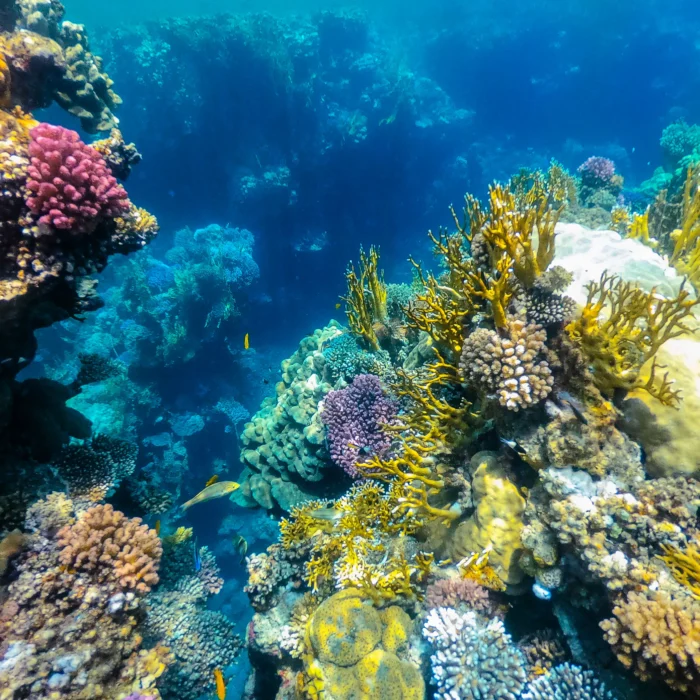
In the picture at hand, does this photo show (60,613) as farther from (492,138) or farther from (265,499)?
(492,138)

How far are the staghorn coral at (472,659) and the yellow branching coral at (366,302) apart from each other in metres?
4.20

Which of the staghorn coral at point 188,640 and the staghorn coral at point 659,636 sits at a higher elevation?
the staghorn coral at point 188,640

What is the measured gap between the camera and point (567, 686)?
324 cm

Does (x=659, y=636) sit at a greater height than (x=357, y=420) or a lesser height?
lesser

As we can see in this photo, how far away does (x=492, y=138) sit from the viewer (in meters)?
29.9

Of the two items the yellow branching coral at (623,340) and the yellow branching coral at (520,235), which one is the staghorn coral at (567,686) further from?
the yellow branching coral at (520,235)

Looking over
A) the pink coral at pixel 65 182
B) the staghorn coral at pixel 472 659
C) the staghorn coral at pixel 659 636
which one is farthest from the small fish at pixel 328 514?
the pink coral at pixel 65 182

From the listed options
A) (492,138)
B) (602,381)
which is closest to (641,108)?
(492,138)

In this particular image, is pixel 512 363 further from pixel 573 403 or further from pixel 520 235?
pixel 520 235

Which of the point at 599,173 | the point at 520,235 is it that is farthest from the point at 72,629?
the point at 599,173

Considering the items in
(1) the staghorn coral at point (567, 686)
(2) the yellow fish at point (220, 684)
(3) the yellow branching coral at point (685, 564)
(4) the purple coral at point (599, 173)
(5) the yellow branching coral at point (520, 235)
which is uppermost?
(4) the purple coral at point (599, 173)

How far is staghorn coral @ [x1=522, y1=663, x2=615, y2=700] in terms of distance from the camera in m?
3.09

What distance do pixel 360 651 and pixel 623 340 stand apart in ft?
13.0

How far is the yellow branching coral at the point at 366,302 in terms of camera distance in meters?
6.67
